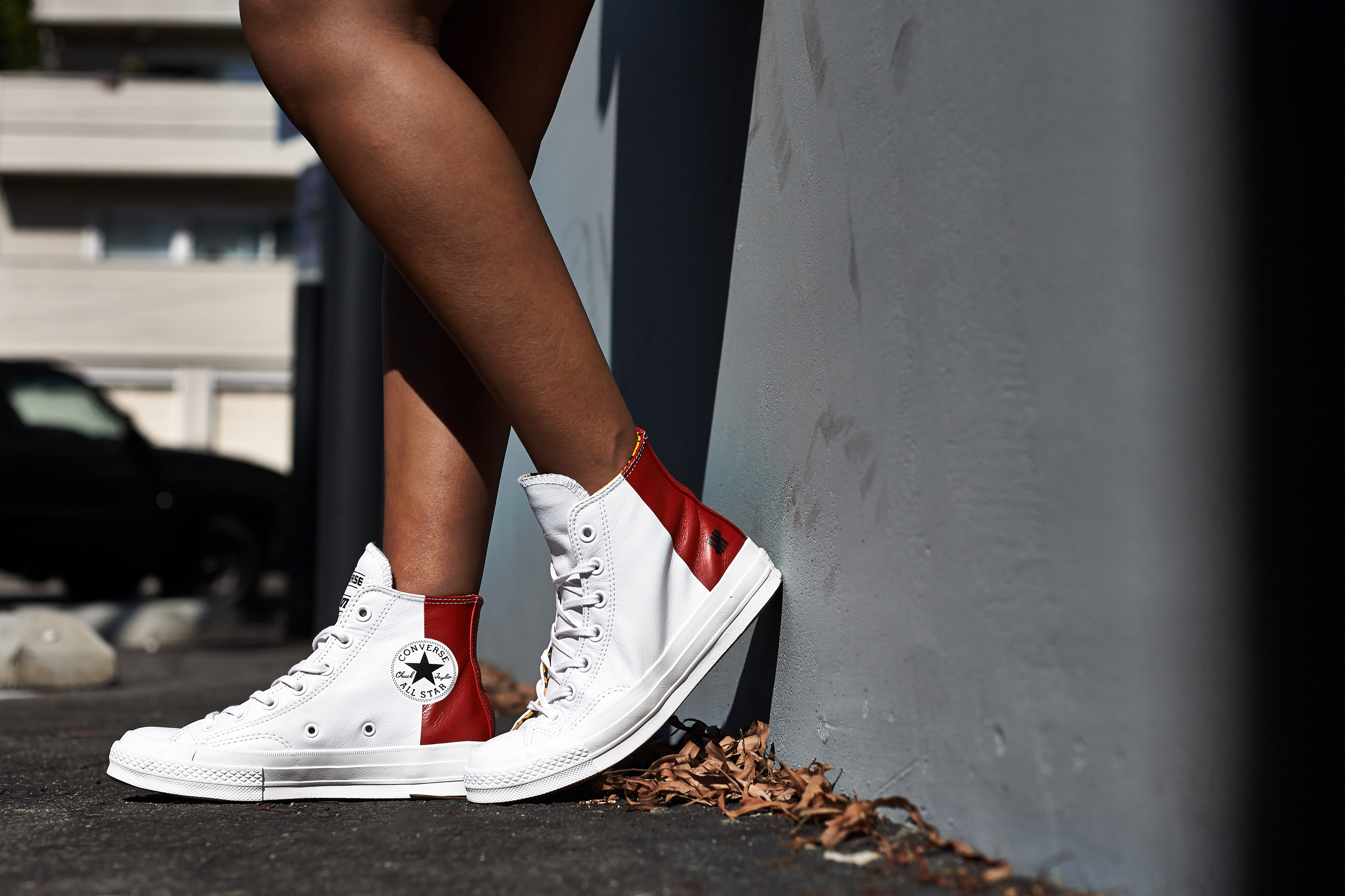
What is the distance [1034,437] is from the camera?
788 mm

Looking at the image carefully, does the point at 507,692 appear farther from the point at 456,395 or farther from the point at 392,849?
the point at 392,849

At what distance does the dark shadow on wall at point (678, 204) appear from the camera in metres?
1.34

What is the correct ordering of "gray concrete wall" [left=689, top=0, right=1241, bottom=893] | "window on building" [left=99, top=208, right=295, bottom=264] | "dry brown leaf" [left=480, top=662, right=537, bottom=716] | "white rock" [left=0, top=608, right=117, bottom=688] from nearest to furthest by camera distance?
"gray concrete wall" [left=689, top=0, right=1241, bottom=893] → "dry brown leaf" [left=480, top=662, right=537, bottom=716] → "white rock" [left=0, top=608, right=117, bottom=688] → "window on building" [left=99, top=208, right=295, bottom=264]

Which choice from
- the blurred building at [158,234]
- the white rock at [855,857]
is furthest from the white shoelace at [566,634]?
the blurred building at [158,234]

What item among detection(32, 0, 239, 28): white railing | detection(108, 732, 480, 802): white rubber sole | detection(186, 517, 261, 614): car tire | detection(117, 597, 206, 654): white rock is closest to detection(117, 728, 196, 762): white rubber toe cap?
detection(108, 732, 480, 802): white rubber sole

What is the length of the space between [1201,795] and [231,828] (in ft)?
2.72

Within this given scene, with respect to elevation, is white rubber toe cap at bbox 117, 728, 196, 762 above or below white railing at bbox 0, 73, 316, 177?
below

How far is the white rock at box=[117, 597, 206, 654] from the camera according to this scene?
4.13 meters

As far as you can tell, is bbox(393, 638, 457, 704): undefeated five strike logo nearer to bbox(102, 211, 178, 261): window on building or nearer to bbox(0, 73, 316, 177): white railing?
bbox(0, 73, 316, 177): white railing

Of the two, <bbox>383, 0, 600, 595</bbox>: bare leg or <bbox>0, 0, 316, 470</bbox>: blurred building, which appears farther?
<bbox>0, 0, 316, 470</bbox>: blurred building

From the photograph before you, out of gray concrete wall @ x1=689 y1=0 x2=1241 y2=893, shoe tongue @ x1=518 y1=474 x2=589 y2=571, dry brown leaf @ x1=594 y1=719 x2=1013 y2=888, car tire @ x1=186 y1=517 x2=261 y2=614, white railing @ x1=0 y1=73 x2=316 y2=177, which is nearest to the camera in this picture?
gray concrete wall @ x1=689 y1=0 x2=1241 y2=893

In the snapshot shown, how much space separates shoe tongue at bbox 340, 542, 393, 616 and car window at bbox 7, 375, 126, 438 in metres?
6.45

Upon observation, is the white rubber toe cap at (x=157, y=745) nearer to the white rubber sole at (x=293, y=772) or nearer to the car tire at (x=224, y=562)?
the white rubber sole at (x=293, y=772)

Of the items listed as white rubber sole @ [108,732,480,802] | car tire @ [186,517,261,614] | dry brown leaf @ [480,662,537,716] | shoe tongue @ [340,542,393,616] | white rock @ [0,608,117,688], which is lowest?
car tire @ [186,517,261,614]
